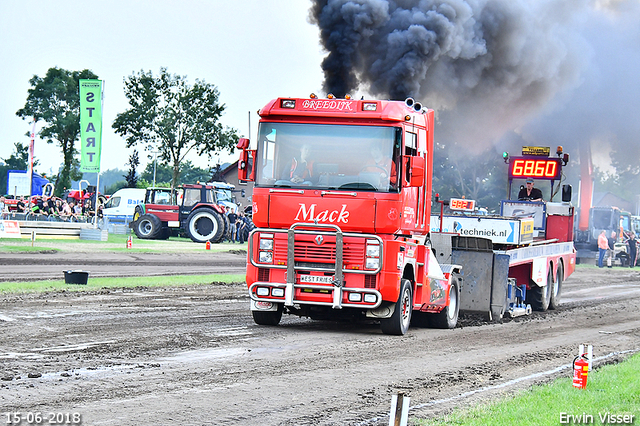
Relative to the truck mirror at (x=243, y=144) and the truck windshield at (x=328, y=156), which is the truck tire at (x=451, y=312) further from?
the truck mirror at (x=243, y=144)

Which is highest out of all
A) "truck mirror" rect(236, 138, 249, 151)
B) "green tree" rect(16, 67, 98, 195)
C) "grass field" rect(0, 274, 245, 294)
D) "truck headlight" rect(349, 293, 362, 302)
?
"green tree" rect(16, 67, 98, 195)

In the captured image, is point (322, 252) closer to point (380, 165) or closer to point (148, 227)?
point (380, 165)

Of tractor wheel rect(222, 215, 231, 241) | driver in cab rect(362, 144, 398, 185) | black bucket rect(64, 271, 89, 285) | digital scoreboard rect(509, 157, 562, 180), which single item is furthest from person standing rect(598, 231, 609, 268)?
driver in cab rect(362, 144, 398, 185)

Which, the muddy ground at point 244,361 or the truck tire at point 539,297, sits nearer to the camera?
the muddy ground at point 244,361

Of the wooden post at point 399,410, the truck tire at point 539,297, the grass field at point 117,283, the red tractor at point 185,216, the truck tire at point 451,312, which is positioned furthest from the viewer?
the red tractor at point 185,216

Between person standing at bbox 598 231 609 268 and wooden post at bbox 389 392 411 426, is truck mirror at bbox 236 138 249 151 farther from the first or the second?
person standing at bbox 598 231 609 268

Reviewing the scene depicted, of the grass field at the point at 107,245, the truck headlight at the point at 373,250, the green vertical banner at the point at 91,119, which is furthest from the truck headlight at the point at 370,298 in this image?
the green vertical banner at the point at 91,119

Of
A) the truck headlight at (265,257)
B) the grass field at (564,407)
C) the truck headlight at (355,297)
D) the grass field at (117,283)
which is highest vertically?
the truck headlight at (265,257)

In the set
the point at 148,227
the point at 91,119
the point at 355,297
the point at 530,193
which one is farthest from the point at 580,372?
the point at 148,227

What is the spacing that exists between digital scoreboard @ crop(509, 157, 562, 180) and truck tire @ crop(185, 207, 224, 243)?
756 inches

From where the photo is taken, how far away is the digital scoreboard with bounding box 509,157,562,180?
19.5 meters

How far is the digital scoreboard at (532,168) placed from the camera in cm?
1947

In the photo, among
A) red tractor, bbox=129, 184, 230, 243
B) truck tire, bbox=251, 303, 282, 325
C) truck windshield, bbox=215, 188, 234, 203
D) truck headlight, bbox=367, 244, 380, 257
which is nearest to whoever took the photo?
truck headlight, bbox=367, 244, 380, 257

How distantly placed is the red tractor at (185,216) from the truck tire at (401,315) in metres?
24.9
